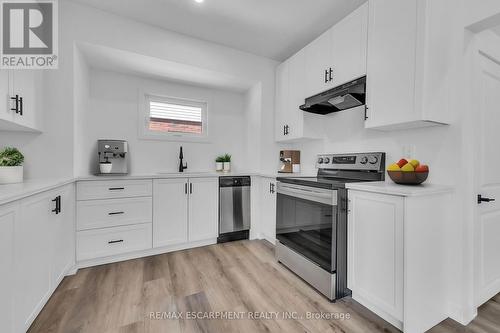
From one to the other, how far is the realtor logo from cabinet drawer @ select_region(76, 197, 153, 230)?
1375 millimetres

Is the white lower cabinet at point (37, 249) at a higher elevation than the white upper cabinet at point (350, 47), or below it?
below

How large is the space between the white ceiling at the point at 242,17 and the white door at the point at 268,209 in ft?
6.19

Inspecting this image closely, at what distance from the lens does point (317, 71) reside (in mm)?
2529

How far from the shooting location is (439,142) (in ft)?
5.53

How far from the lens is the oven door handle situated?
5.85 feet

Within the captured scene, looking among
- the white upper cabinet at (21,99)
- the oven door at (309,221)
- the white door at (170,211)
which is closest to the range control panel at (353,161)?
the oven door at (309,221)

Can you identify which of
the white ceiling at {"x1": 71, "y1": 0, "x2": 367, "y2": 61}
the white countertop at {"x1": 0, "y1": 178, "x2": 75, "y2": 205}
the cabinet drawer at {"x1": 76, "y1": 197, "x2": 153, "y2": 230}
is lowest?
the cabinet drawer at {"x1": 76, "y1": 197, "x2": 153, "y2": 230}

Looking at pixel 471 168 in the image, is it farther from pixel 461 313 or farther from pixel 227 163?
pixel 227 163

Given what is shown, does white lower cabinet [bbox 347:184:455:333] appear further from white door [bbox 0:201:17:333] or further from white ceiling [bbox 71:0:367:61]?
white door [bbox 0:201:17:333]

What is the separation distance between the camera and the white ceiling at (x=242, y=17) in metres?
2.20

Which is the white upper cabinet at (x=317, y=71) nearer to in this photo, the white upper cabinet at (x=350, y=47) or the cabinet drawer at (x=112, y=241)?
A: the white upper cabinet at (x=350, y=47)

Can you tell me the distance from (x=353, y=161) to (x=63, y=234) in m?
2.93

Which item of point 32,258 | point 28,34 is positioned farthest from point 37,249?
point 28,34

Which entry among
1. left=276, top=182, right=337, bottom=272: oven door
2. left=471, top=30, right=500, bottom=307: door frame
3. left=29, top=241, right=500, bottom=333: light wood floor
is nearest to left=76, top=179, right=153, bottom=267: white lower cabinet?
left=29, top=241, right=500, bottom=333: light wood floor
